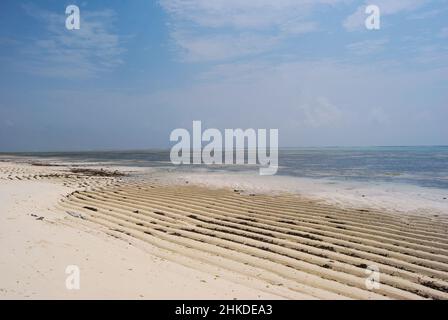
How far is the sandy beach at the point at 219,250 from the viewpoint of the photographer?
4.27 m

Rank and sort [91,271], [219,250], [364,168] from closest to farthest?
1. [91,271]
2. [219,250]
3. [364,168]

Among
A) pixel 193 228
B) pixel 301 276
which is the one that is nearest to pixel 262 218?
pixel 193 228

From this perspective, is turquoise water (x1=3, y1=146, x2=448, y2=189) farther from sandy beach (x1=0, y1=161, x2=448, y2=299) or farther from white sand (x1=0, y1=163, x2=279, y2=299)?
white sand (x1=0, y1=163, x2=279, y2=299)

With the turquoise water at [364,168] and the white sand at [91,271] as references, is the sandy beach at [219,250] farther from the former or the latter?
the turquoise water at [364,168]

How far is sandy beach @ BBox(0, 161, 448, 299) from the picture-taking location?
4266 mm

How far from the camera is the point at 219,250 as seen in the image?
625cm

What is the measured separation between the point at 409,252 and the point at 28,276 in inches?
223

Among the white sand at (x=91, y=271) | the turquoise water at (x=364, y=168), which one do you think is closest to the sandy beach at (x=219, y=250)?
the white sand at (x=91, y=271)

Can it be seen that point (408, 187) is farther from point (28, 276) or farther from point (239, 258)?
point (28, 276)

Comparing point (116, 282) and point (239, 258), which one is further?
point (239, 258)

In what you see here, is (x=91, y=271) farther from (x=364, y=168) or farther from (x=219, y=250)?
(x=364, y=168)

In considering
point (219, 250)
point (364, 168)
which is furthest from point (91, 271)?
point (364, 168)
